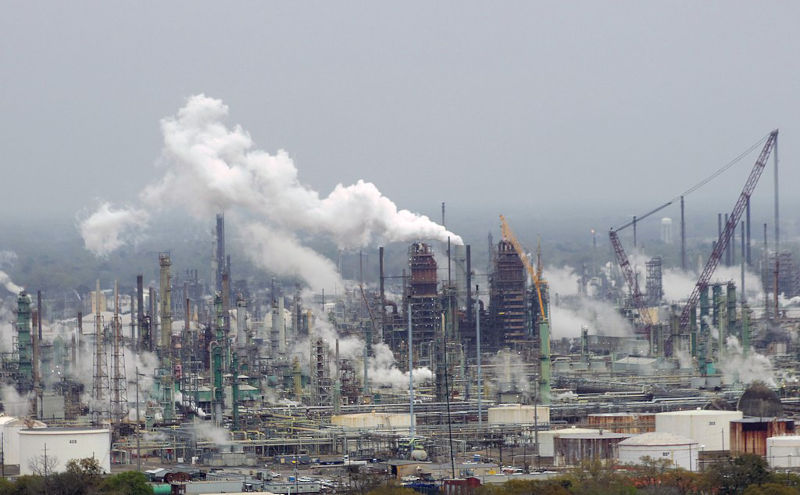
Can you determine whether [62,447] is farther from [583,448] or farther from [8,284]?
[8,284]

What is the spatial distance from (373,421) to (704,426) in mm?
7567

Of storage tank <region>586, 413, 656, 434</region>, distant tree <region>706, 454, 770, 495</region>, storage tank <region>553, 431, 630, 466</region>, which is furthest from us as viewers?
storage tank <region>586, 413, 656, 434</region>

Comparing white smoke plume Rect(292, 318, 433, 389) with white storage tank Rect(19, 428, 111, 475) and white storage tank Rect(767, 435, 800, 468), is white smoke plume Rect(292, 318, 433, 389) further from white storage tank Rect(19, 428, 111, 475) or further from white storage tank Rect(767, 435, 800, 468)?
white storage tank Rect(767, 435, 800, 468)

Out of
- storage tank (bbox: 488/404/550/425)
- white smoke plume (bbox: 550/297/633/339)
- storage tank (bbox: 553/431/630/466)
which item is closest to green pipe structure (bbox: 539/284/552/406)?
storage tank (bbox: 488/404/550/425)

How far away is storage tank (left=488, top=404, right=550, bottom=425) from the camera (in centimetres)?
4200

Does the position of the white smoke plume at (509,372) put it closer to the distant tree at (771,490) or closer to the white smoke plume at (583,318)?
the white smoke plume at (583,318)

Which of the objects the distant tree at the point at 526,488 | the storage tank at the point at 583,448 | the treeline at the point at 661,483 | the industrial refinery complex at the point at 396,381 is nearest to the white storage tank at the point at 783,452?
the industrial refinery complex at the point at 396,381

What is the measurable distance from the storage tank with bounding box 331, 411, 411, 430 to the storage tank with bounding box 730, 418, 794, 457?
7704mm

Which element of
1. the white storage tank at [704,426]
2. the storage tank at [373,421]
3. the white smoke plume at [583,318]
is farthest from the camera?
the white smoke plume at [583,318]

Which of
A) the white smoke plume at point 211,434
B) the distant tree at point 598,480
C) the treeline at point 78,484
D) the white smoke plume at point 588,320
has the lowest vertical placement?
the distant tree at point 598,480

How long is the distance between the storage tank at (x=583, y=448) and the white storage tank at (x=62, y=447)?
338 inches

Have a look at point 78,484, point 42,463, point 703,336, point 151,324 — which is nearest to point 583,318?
point 703,336

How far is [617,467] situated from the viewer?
108 feet

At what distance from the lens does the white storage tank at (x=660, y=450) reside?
112 feet
